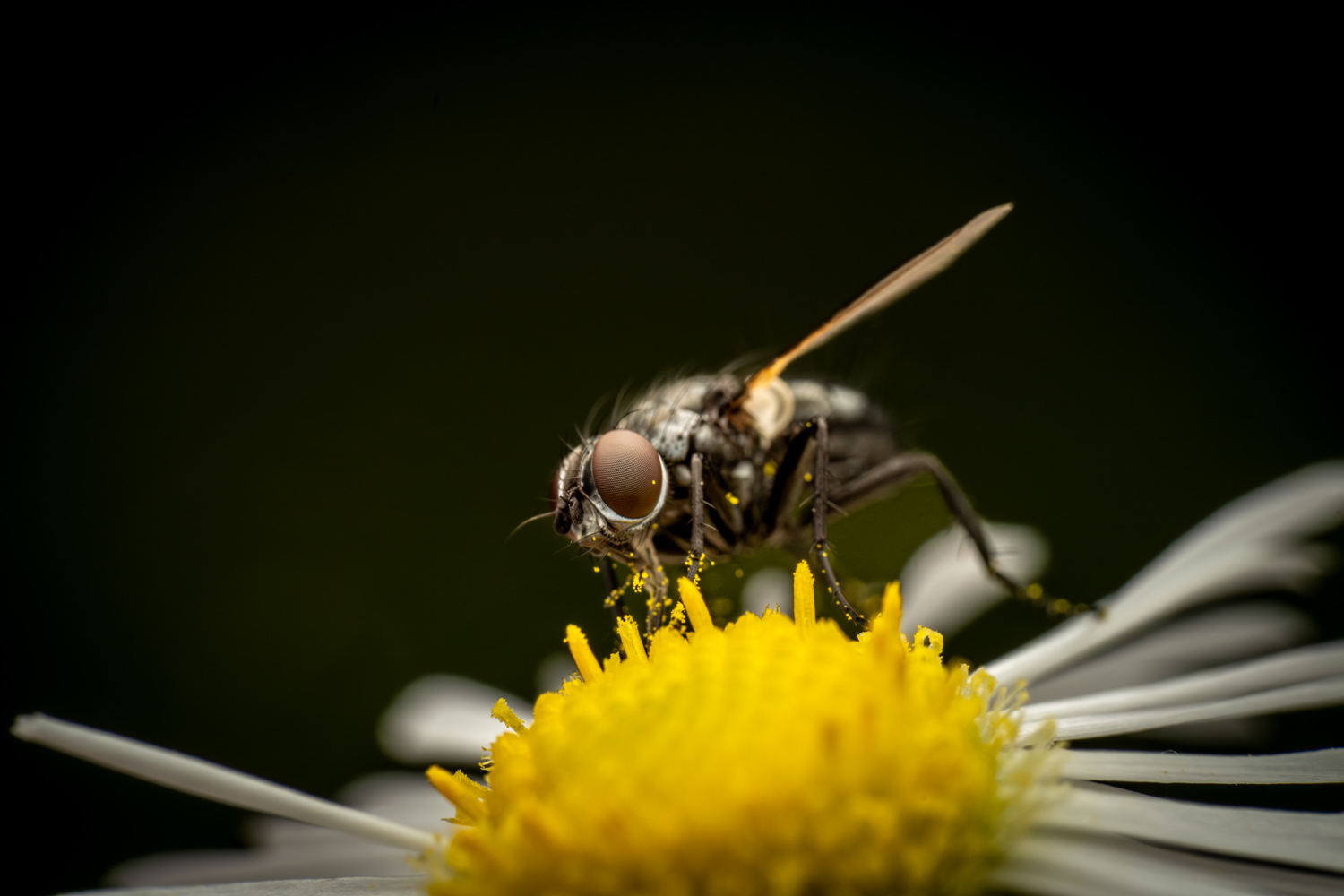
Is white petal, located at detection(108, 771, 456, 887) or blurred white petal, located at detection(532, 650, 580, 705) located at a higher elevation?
blurred white petal, located at detection(532, 650, 580, 705)

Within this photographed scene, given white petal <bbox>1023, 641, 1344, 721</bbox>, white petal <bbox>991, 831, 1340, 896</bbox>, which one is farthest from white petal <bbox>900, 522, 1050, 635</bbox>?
white petal <bbox>991, 831, 1340, 896</bbox>

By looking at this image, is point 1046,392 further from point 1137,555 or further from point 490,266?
point 490,266

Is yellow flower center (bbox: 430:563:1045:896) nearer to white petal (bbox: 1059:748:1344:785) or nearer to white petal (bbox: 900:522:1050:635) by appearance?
white petal (bbox: 1059:748:1344:785)

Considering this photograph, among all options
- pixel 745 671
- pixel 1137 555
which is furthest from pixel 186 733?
pixel 1137 555

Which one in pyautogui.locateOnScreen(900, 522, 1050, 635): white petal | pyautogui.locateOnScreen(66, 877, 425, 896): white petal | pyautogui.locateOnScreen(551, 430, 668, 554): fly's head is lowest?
pyautogui.locateOnScreen(66, 877, 425, 896): white petal

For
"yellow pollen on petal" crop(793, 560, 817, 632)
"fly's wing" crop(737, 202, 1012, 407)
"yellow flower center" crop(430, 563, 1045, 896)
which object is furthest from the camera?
"fly's wing" crop(737, 202, 1012, 407)

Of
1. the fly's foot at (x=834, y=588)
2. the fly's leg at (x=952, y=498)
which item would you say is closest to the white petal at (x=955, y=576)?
the fly's leg at (x=952, y=498)

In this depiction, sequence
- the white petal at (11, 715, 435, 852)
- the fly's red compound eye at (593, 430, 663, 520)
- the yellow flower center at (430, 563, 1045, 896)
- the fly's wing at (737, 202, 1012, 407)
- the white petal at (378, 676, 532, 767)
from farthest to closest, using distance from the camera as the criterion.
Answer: the white petal at (378, 676, 532, 767)
the fly's red compound eye at (593, 430, 663, 520)
the fly's wing at (737, 202, 1012, 407)
the white petal at (11, 715, 435, 852)
the yellow flower center at (430, 563, 1045, 896)
